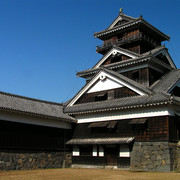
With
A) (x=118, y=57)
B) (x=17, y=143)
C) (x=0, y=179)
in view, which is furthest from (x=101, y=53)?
(x=0, y=179)

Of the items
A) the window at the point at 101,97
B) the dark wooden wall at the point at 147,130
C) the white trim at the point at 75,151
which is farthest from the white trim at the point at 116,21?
the white trim at the point at 75,151

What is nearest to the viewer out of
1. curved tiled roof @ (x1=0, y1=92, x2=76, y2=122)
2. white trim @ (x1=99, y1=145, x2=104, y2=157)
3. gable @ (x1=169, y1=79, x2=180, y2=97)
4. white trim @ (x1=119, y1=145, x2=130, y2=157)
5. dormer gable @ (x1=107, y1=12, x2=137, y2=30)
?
curved tiled roof @ (x1=0, y1=92, x2=76, y2=122)

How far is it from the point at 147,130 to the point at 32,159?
1085cm

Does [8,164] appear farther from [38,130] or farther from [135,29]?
[135,29]

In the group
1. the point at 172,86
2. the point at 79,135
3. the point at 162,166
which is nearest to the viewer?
the point at 162,166

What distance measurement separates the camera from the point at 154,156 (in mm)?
21734

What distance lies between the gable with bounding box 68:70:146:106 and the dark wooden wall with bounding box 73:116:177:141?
3084 mm

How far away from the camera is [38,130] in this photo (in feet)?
82.3

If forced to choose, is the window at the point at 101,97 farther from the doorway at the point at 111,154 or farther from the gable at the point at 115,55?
the gable at the point at 115,55

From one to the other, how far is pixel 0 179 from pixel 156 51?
68.8 feet

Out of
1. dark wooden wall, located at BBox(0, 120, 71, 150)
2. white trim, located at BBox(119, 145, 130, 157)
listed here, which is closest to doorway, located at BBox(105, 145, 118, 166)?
white trim, located at BBox(119, 145, 130, 157)

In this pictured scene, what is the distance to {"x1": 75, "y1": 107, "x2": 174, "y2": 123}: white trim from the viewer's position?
22.0 meters

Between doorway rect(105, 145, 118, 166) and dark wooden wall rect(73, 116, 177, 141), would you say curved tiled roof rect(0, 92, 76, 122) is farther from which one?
doorway rect(105, 145, 118, 166)

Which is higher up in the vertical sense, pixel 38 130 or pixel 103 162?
pixel 38 130
